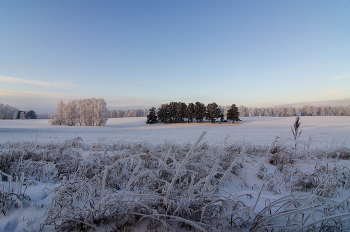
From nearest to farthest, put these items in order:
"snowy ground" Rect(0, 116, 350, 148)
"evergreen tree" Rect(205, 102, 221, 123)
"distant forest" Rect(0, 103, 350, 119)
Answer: "snowy ground" Rect(0, 116, 350, 148), "evergreen tree" Rect(205, 102, 221, 123), "distant forest" Rect(0, 103, 350, 119)

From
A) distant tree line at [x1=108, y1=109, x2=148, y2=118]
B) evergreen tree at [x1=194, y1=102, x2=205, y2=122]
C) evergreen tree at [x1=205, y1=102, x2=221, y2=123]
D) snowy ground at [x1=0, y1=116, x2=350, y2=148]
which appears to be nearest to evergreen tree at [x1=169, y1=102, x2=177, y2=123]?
evergreen tree at [x1=194, y1=102, x2=205, y2=122]

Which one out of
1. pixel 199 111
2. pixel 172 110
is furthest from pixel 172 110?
pixel 199 111

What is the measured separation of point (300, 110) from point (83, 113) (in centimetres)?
9610

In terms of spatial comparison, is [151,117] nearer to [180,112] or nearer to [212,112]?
[180,112]

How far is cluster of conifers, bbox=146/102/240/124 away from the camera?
47.9m

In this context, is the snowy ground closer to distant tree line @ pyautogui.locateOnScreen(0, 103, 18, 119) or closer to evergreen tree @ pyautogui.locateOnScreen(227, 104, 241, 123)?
evergreen tree @ pyautogui.locateOnScreen(227, 104, 241, 123)

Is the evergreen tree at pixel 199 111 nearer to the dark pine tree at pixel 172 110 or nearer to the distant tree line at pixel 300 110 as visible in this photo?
the dark pine tree at pixel 172 110

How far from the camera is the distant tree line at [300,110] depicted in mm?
75625

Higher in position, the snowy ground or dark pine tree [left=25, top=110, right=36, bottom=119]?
dark pine tree [left=25, top=110, right=36, bottom=119]

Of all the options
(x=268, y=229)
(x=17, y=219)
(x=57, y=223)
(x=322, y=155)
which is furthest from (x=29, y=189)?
(x=322, y=155)

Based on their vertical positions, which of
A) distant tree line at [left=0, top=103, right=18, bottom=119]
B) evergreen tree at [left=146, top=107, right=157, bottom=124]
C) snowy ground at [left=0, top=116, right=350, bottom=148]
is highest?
distant tree line at [left=0, top=103, right=18, bottom=119]

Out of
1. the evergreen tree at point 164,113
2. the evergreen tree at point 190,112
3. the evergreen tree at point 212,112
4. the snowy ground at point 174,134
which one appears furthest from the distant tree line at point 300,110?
the evergreen tree at point 164,113

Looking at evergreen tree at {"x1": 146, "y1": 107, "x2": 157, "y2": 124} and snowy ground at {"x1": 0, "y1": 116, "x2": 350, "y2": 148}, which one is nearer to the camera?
snowy ground at {"x1": 0, "y1": 116, "x2": 350, "y2": 148}

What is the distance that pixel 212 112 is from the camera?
47000 mm
